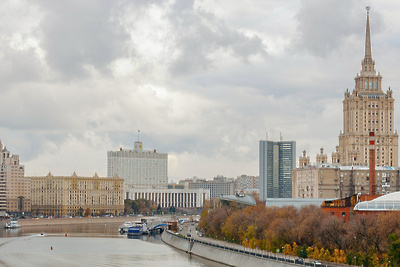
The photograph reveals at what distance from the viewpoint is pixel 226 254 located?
4274 inches

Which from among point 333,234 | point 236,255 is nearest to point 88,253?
point 236,255

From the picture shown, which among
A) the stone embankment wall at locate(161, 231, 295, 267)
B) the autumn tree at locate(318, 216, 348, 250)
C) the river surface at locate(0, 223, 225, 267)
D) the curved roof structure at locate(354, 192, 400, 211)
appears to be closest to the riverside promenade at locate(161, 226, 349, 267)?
the stone embankment wall at locate(161, 231, 295, 267)

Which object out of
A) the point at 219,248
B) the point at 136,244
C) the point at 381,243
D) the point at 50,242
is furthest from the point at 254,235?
the point at 50,242

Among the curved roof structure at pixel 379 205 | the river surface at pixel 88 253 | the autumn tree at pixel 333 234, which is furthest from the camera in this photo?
the river surface at pixel 88 253

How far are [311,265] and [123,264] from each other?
36.3 meters

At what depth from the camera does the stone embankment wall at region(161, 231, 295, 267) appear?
→ 302 feet

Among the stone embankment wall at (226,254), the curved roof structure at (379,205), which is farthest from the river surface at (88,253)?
the curved roof structure at (379,205)

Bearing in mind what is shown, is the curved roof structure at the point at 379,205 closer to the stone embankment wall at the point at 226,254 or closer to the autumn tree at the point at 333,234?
the autumn tree at the point at 333,234

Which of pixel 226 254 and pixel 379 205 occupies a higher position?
pixel 379 205

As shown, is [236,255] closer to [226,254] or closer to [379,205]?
[226,254]

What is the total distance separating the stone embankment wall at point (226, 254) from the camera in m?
92.2

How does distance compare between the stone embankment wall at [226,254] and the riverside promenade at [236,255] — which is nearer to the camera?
the riverside promenade at [236,255]

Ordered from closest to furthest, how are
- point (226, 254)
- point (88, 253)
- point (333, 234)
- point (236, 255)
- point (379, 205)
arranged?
point (333, 234)
point (236, 255)
point (226, 254)
point (379, 205)
point (88, 253)

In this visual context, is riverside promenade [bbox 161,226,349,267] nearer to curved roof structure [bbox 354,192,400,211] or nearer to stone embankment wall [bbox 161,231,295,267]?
stone embankment wall [bbox 161,231,295,267]
